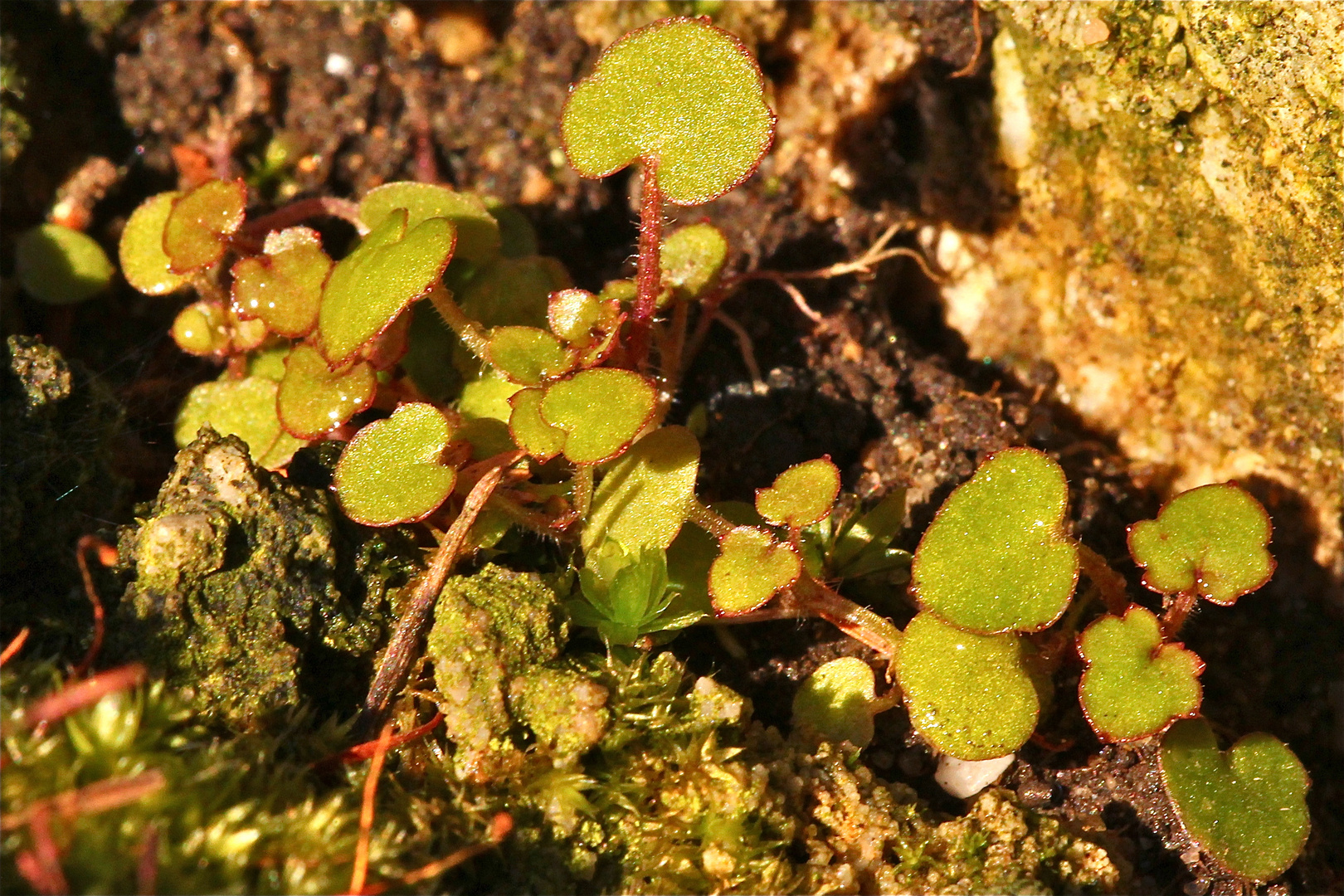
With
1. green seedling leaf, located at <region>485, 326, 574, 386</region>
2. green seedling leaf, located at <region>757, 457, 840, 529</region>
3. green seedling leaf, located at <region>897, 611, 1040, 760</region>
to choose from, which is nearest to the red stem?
green seedling leaf, located at <region>485, 326, 574, 386</region>

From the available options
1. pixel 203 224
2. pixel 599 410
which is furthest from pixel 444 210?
pixel 599 410

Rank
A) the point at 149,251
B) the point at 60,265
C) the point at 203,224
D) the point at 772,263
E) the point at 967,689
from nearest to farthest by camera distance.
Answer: the point at 967,689
the point at 203,224
the point at 149,251
the point at 60,265
the point at 772,263

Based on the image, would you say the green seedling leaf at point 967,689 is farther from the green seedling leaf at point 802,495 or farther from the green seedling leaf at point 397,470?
the green seedling leaf at point 397,470

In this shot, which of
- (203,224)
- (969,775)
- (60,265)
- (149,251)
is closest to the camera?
(969,775)

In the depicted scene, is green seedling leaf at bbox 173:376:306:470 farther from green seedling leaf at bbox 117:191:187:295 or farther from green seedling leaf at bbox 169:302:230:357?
green seedling leaf at bbox 117:191:187:295

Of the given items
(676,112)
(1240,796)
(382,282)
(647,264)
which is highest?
(676,112)

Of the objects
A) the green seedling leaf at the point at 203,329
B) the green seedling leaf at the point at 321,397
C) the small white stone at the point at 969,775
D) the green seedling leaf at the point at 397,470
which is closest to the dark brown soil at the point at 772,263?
the small white stone at the point at 969,775

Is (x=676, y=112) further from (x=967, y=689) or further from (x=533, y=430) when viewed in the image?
(x=967, y=689)
